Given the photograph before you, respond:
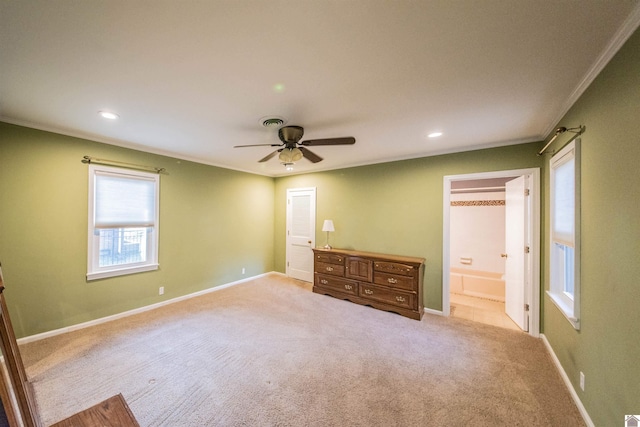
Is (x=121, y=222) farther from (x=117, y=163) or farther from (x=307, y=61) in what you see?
(x=307, y=61)

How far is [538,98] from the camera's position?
1.92 metres

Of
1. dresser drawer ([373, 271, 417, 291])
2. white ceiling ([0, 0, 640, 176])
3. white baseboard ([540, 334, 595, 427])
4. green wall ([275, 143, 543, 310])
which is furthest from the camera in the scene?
dresser drawer ([373, 271, 417, 291])

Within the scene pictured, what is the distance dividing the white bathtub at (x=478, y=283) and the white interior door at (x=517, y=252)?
3.17ft

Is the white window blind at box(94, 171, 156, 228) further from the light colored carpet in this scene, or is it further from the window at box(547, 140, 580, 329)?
the window at box(547, 140, 580, 329)

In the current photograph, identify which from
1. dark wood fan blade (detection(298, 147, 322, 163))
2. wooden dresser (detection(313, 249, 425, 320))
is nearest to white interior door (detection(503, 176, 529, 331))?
wooden dresser (detection(313, 249, 425, 320))

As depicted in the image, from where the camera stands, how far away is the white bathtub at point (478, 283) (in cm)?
431

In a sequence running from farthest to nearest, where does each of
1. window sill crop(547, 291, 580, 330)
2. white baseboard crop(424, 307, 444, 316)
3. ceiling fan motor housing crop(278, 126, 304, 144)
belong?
white baseboard crop(424, 307, 444, 316) < ceiling fan motor housing crop(278, 126, 304, 144) < window sill crop(547, 291, 580, 330)

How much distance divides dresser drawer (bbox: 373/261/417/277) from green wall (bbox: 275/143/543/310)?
414mm

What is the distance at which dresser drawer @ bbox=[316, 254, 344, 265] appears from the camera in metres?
4.10

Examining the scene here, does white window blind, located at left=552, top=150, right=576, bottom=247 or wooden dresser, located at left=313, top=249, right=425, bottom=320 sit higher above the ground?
white window blind, located at left=552, top=150, right=576, bottom=247

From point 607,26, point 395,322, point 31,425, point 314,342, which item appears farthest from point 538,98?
point 31,425

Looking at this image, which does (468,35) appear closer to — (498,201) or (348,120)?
(348,120)

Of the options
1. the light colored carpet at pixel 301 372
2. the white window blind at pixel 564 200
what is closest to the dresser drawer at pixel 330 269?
the light colored carpet at pixel 301 372

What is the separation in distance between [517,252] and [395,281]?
1.65m
